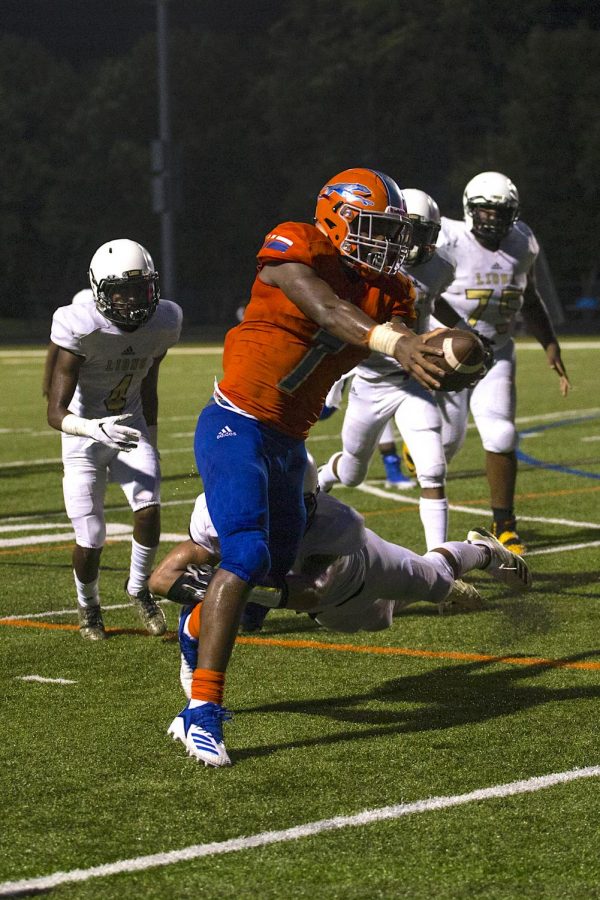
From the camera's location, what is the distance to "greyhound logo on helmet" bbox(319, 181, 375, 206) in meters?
4.89

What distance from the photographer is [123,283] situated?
21.0ft

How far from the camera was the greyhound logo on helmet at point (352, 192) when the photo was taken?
4.89 metres

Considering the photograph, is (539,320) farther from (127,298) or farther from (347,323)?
(347,323)

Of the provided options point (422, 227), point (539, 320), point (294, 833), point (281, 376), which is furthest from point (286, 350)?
point (539, 320)

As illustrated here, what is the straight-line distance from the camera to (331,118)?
57.6 metres

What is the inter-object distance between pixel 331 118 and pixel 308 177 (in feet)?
8.98

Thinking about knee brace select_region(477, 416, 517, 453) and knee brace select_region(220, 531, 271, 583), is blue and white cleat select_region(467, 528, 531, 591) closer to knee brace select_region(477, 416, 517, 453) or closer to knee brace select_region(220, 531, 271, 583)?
knee brace select_region(220, 531, 271, 583)

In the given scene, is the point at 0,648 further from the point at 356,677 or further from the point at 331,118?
the point at 331,118

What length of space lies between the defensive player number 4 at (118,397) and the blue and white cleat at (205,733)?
2.44 metres

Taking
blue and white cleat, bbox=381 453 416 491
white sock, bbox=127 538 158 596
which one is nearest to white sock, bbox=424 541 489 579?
white sock, bbox=127 538 158 596

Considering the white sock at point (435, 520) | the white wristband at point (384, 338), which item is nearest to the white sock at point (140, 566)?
the white sock at point (435, 520)

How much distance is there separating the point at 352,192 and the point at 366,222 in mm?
139

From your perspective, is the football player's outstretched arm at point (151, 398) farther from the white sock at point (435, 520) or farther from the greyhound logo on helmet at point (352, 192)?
the greyhound logo on helmet at point (352, 192)

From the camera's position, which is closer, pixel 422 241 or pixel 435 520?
pixel 435 520
